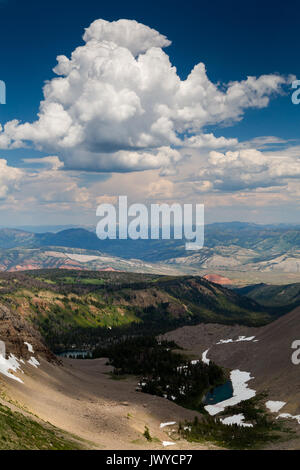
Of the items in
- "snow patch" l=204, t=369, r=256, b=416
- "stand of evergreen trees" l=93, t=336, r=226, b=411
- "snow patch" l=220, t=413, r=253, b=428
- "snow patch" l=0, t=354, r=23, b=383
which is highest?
"snow patch" l=0, t=354, r=23, b=383

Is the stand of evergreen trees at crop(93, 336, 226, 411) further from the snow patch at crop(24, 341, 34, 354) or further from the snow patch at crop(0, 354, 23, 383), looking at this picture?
the snow patch at crop(0, 354, 23, 383)

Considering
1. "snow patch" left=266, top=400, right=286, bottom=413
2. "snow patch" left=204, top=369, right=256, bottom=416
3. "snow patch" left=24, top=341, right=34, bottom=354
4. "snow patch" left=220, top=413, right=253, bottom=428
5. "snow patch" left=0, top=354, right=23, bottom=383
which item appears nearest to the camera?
"snow patch" left=0, top=354, right=23, bottom=383

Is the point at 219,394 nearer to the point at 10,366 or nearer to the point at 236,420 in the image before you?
the point at 236,420

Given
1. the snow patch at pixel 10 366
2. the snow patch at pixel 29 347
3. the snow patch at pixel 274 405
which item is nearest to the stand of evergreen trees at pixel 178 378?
the snow patch at pixel 274 405

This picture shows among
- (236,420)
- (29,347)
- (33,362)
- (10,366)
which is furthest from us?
(29,347)

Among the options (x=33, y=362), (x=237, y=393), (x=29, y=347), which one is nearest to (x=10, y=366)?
(x=33, y=362)

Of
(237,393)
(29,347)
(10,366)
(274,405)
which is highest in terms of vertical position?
(10,366)

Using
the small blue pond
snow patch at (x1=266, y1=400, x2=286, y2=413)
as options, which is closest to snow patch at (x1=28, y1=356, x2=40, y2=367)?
the small blue pond
